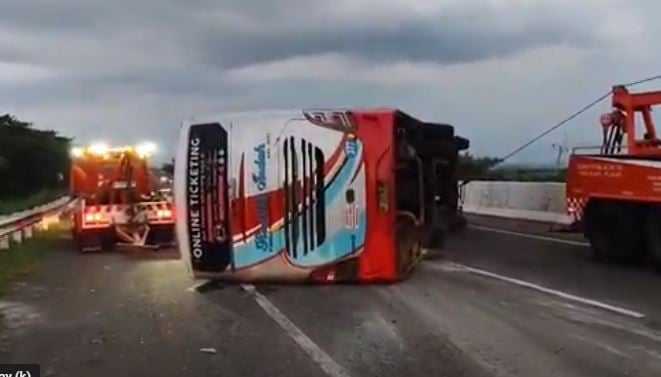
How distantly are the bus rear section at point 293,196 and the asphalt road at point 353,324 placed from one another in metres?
0.38

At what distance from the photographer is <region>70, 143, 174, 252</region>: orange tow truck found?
20656 mm

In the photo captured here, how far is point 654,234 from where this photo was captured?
1501cm

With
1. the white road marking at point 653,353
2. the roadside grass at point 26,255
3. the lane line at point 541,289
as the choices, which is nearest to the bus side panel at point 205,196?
the roadside grass at point 26,255

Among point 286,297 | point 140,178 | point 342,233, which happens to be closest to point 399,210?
point 342,233

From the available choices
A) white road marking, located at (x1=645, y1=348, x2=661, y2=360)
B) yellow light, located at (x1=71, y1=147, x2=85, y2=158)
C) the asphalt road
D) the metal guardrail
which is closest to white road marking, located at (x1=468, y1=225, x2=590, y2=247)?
the asphalt road

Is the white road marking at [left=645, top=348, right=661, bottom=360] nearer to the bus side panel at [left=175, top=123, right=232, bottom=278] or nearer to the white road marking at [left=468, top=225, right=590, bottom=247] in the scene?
the bus side panel at [left=175, top=123, right=232, bottom=278]

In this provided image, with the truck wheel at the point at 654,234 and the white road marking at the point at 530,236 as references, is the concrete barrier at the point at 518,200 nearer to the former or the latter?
the white road marking at the point at 530,236

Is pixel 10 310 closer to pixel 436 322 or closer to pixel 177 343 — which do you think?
pixel 177 343

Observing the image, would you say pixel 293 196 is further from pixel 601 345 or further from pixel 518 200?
pixel 518 200

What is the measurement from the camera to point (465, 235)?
2142 cm

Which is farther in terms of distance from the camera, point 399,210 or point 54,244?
point 54,244

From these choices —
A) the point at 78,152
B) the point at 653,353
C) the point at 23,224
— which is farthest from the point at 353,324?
the point at 23,224

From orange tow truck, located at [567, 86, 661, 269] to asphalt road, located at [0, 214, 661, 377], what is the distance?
641 mm

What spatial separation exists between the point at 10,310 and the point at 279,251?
346cm
